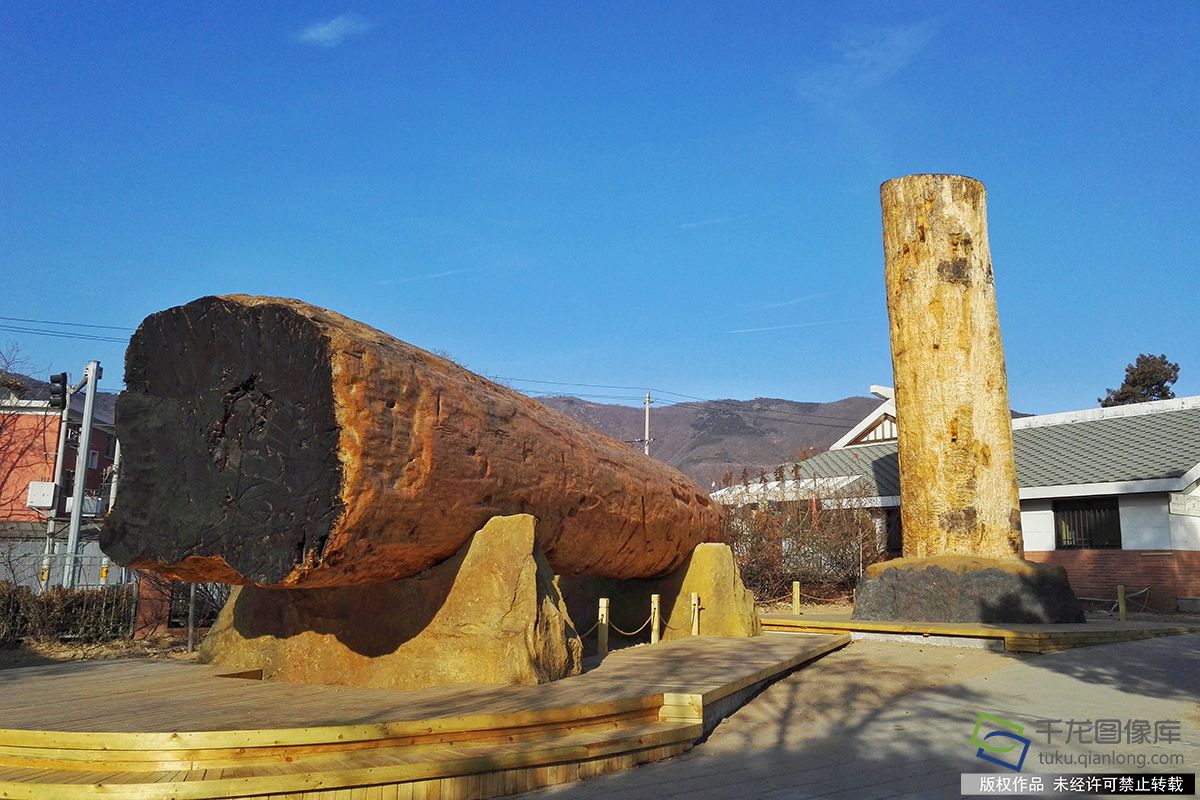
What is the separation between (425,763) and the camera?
13.7 ft

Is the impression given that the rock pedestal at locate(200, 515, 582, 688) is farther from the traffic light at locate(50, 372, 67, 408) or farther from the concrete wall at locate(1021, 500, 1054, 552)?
the concrete wall at locate(1021, 500, 1054, 552)

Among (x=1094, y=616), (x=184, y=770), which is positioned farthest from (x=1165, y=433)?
(x=184, y=770)

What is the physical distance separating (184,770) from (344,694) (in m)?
1.54

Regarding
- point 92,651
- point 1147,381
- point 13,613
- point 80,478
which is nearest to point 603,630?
point 92,651

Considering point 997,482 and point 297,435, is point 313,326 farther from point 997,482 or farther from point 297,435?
point 997,482

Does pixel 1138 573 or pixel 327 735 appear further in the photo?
pixel 1138 573

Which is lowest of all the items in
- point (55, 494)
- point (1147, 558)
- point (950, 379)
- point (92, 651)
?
point (92, 651)

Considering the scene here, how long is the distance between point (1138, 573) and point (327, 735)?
594 inches

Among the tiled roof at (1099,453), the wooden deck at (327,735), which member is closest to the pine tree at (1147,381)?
the tiled roof at (1099,453)

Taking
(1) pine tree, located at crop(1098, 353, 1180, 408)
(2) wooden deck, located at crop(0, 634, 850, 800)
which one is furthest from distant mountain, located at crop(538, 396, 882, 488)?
(2) wooden deck, located at crop(0, 634, 850, 800)

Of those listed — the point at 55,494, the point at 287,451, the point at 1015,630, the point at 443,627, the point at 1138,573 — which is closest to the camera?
the point at 287,451

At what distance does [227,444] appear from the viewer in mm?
5176

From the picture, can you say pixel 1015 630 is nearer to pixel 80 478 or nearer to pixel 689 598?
pixel 689 598

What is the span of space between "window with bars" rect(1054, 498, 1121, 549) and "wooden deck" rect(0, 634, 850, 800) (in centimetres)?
1237
